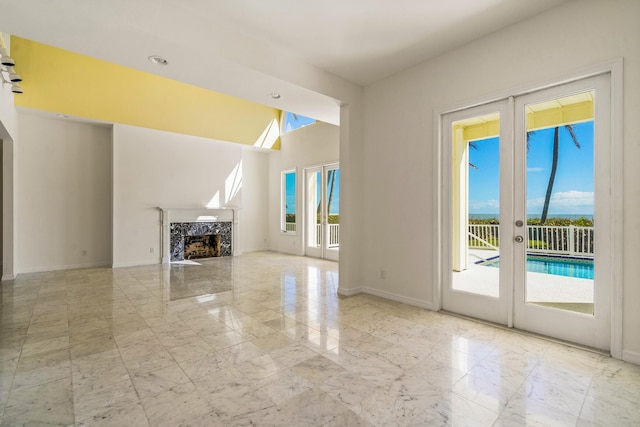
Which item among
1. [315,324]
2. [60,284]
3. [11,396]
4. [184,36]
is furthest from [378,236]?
[60,284]

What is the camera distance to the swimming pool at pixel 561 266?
2.61 m

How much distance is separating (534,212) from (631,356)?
1332mm

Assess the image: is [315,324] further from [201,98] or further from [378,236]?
[201,98]

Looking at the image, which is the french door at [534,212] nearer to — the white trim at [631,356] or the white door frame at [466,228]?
the white door frame at [466,228]

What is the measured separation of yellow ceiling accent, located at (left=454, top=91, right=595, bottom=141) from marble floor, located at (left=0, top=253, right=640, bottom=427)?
6.79 ft

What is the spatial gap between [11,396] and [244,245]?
268 inches

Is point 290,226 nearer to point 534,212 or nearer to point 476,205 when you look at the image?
point 476,205

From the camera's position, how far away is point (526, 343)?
2.67m

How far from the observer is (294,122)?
8531 mm

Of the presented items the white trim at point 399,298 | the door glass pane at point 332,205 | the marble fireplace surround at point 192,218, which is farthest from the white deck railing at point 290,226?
the white trim at point 399,298

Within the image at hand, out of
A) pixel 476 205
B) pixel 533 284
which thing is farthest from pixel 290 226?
pixel 533 284

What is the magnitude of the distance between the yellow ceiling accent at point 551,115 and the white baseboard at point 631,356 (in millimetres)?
1975

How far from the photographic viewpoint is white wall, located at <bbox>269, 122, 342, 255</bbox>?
288 inches

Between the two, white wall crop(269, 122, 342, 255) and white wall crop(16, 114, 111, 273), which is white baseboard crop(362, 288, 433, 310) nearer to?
white wall crop(269, 122, 342, 255)
